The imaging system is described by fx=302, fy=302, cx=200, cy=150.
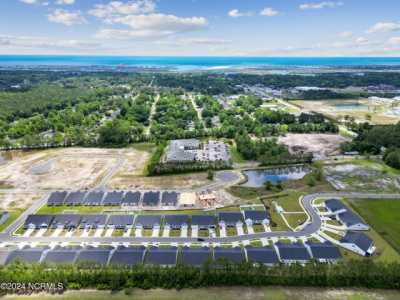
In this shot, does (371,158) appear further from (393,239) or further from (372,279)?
(372,279)

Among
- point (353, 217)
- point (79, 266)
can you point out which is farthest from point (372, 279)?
point (79, 266)

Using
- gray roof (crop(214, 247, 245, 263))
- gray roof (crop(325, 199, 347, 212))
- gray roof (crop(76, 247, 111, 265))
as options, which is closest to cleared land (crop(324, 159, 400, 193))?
gray roof (crop(325, 199, 347, 212))

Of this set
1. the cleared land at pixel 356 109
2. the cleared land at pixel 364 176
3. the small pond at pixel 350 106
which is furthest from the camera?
the small pond at pixel 350 106

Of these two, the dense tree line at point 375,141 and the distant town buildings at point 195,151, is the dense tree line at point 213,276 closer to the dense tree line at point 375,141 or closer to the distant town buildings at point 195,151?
the distant town buildings at point 195,151

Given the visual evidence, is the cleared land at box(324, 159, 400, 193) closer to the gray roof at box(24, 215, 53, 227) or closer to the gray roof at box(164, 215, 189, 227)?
the gray roof at box(164, 215, 189, 227)

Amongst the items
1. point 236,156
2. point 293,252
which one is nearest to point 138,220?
point 293,252

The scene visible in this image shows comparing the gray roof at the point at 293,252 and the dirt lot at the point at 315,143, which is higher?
the dirt lot at the point at 315,143

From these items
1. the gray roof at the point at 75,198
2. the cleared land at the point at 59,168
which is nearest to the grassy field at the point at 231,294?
the gray roof at the point at 75,198
